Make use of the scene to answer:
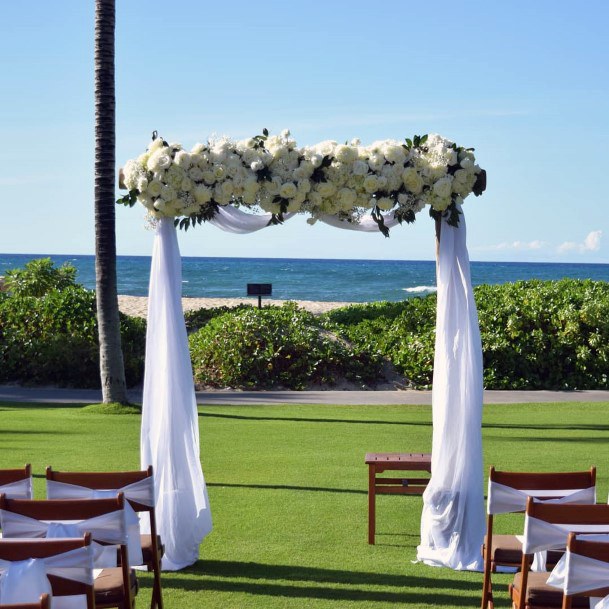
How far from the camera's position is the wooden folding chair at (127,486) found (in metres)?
5.86

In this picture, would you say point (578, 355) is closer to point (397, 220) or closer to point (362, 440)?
point (362, 440)

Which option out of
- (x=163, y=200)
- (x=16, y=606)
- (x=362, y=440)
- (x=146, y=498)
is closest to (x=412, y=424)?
(x=362, y=440)

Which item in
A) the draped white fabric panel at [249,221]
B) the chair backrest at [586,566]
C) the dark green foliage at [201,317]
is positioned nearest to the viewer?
the chair backrest at [586,566]

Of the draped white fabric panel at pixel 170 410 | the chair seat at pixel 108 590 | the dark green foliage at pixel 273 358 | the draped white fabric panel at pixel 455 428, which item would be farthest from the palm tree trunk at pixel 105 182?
the chair seat at pixel 108 590

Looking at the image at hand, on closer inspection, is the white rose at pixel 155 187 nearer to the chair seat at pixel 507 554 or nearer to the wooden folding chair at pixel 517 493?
the wooden folding chair at pixel 517 493

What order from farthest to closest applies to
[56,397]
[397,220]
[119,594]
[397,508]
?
[56,397] → [397,508] → [397,220] → [119,594]

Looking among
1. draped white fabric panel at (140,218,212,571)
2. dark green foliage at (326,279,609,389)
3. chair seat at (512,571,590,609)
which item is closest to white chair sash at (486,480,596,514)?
chair seat at (512,571,590,609)

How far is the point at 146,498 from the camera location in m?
6.05

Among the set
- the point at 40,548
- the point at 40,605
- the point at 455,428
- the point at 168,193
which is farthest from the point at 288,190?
the point at 40,605

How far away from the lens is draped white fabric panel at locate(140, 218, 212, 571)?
740 cm

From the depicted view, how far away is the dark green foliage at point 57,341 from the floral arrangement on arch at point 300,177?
31.4 ft

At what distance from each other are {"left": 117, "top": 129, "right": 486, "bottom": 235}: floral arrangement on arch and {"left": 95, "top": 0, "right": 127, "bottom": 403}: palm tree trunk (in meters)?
5.99

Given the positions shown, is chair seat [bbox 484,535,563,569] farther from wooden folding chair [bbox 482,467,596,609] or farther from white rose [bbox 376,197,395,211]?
white rose [bbox 376,197,395,211]

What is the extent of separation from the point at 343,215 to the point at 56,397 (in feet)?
29.7
